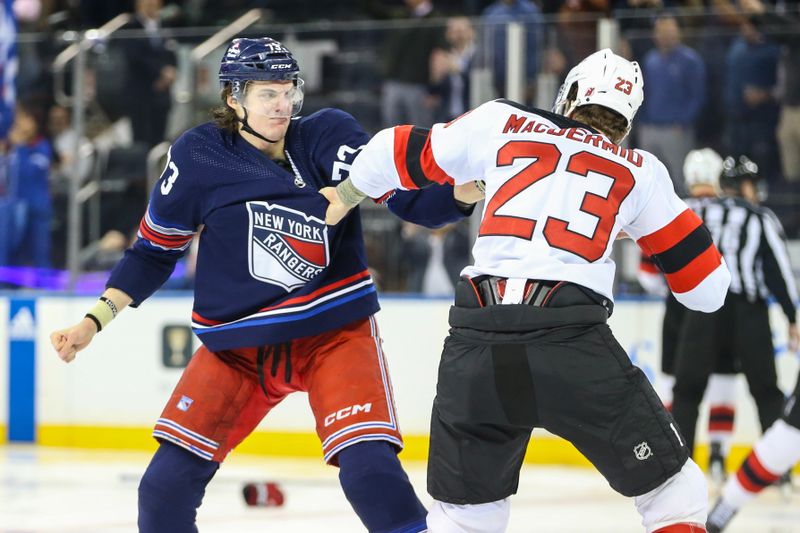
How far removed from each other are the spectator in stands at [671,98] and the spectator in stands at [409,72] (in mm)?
1241

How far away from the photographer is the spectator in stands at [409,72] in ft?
25.7

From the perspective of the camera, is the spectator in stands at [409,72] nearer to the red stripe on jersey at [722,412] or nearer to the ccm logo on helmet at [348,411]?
the red stripe on jersey at [722,412]

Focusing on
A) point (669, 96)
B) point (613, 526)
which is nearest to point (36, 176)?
point (669, 96)

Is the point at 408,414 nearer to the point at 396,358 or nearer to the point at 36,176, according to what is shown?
the point at 396,358

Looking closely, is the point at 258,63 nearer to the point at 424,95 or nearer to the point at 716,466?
the point at 716,466

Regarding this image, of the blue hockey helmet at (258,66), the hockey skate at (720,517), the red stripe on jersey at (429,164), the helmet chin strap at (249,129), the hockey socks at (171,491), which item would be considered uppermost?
the blue hockey helmet at (258,66)

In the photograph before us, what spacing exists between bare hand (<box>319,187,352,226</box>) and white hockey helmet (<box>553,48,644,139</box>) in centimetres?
58

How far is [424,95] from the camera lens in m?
Answer: 7.85

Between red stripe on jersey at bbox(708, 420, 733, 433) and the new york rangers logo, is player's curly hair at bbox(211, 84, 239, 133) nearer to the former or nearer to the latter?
the new york rangers logo

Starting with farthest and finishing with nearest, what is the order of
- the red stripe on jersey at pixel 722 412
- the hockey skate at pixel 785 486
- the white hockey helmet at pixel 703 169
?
1. the red stripe on jersey at pixel 722 412
2. the white hockey helmet at pixel 703 169
3. the hockey skate at pixel 785 486

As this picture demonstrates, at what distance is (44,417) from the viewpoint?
8367mm

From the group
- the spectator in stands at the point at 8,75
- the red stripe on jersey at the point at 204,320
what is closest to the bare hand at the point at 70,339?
the red stripe on jersey at the point at 204,320

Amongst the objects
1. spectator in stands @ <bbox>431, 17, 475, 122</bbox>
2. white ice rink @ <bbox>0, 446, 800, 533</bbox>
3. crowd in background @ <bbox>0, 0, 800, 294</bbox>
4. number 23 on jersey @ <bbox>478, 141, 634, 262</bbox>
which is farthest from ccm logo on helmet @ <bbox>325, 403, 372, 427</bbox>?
spectator in stands @ <bbox>431, 17, 475, 122</bbox>

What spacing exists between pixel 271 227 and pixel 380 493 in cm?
75
